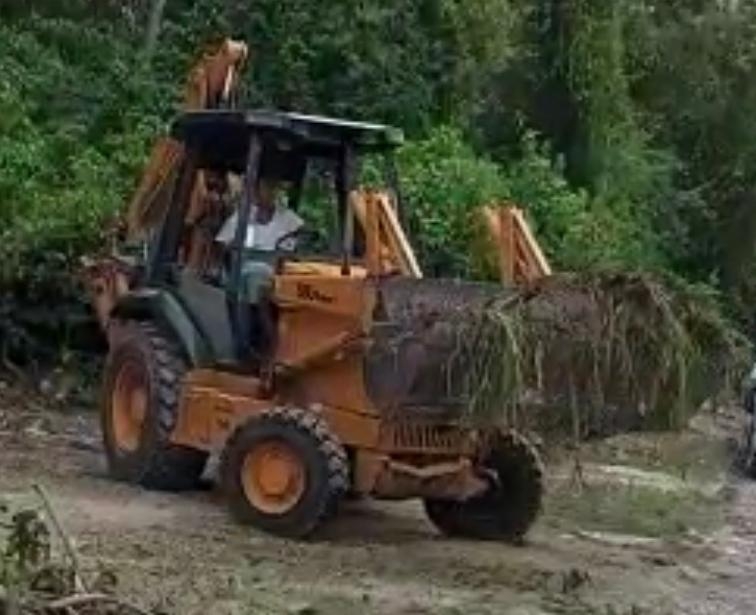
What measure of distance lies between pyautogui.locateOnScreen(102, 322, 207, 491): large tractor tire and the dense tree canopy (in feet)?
14.1

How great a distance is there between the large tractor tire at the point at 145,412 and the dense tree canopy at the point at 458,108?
14.1 ft

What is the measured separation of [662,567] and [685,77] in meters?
20.9

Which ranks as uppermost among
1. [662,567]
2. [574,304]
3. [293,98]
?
[293,98]

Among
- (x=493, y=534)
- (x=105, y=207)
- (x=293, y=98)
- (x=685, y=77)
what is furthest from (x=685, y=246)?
(x=493, y=534)

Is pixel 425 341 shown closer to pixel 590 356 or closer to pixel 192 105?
pixel 590 356

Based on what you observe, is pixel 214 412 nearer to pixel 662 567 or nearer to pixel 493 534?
pixel 493 534

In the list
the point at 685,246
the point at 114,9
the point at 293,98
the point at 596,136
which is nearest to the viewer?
the point at 293,98

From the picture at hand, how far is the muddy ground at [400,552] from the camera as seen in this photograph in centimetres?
972

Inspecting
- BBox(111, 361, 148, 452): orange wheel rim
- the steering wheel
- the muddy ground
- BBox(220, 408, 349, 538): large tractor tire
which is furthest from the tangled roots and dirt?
BBox(111, 361, 148, 452): orange wheel rim

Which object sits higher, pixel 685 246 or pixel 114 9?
pixel 114 9

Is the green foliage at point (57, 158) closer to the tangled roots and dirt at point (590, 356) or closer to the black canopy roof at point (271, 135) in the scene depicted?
the black canopy roof at point (271, 135)

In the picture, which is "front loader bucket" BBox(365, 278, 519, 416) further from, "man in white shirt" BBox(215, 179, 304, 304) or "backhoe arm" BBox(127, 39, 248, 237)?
"backhoe arm" BBox(127, 39, 248, 237)

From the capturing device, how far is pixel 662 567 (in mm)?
11758

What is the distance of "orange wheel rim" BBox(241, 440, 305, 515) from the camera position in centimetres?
1125
